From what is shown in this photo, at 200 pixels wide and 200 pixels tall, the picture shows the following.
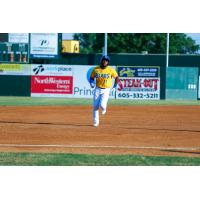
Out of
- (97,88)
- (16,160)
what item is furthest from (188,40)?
(16,160)

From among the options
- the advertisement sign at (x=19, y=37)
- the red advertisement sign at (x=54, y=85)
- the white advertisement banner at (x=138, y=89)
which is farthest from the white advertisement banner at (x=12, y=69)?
the advertisement sign at (x=19, y=37)

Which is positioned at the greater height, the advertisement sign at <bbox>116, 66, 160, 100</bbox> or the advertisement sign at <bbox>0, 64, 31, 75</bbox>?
the advertisement sign at <bbox>0, 64, 31, 75</bbox>

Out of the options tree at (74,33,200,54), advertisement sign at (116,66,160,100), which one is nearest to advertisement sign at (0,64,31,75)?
advertisement sign at (116,66,160,100)

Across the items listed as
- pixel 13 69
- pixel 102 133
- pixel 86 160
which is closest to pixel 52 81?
pixel 13 69

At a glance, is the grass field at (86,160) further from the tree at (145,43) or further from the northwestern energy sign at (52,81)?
the tree at (145,43)

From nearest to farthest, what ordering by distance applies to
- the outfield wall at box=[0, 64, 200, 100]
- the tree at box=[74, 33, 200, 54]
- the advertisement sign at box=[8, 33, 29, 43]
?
the outfield wall at box=[0, 64, 200, 100] < the advertisement sign at box=[8, 33, 29, 43] < the tree at box=[74, 33, 200, 54]

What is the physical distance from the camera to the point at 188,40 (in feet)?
252

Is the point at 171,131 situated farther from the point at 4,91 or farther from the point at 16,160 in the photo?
the point at 4,91

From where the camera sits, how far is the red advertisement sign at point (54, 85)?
112 feet

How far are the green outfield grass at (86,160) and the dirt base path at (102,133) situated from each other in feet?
2.51

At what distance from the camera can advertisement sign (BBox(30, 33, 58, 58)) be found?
143ft

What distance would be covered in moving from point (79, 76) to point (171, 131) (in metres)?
18.8

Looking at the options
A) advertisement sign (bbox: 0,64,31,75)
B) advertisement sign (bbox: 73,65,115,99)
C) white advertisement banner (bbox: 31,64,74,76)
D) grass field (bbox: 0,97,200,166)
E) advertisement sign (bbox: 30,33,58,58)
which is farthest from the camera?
advertisement sign (bbox: 30,33,58,58)

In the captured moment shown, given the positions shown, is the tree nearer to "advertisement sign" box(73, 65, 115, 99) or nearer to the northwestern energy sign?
the northwestern energy sign
